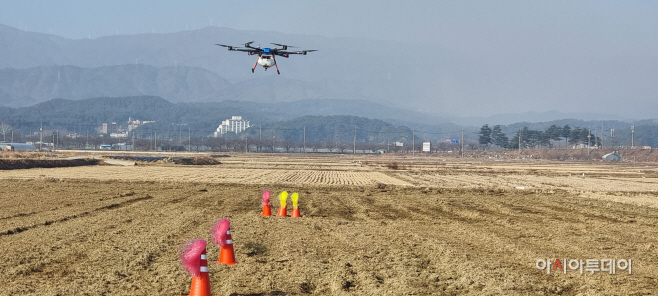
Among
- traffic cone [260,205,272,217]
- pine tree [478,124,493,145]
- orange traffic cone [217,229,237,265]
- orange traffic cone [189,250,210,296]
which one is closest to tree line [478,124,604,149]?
pine tree [478,124,493,145]

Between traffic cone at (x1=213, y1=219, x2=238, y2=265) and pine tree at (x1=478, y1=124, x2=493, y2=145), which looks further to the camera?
pine tree at (x1=478, y1=124, x2=493, y2=145)

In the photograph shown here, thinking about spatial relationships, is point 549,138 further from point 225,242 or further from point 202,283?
point 202,283

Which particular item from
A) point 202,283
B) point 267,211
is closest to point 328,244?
point 267,211

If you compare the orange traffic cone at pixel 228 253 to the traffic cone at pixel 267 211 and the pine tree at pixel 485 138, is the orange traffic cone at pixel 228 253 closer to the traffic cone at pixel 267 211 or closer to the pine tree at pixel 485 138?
the traffic cone at pixel 267 211

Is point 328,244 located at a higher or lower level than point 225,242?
lower

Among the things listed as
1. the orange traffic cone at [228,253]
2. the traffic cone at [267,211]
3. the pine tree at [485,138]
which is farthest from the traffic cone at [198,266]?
the pine tree at [485,138]

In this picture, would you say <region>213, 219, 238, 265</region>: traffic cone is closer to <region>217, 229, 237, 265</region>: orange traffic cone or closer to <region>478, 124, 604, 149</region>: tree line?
<region>217, 229, 237, 265</region>: orange traffic cone

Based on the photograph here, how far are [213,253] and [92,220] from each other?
6.34 meters

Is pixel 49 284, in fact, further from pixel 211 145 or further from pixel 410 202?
pixel 211 145

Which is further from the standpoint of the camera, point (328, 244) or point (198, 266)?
point (328, 244)

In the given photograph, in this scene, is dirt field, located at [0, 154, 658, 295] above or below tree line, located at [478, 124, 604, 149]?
below

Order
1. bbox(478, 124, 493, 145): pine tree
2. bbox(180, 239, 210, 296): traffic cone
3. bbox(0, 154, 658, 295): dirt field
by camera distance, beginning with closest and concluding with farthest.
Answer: bbox(180, 239, 210, 296): traffic cone, bbox(0, 154, 658, 295): dirt field, bbox(478, 124, 493, 145): pine tree

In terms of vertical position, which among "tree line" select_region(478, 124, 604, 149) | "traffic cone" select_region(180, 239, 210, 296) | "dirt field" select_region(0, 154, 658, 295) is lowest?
"dirt field" select_region(0, 154, 658, 295)

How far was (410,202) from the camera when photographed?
24.9m
